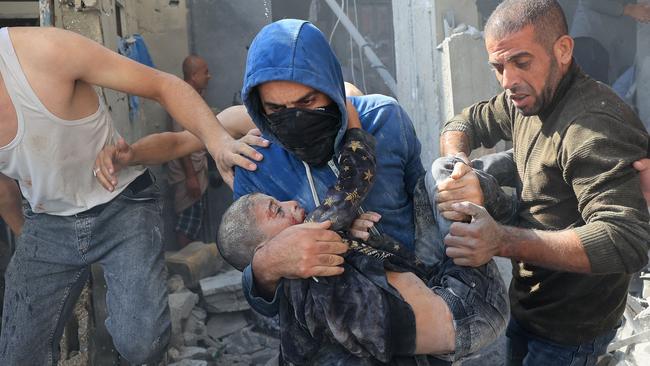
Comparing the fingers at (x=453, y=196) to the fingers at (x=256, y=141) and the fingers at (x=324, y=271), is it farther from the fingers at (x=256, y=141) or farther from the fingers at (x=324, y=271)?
the fingers at (x=256, y=141)

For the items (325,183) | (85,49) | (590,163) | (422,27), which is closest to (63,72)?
(85,49)

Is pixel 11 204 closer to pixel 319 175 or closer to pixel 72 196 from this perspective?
pixel 72 196

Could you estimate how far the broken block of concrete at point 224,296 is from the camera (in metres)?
6.12

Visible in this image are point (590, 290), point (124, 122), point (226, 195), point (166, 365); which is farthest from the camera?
point (226, 195)

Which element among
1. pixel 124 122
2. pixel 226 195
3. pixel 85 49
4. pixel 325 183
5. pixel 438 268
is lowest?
pixel 226 195

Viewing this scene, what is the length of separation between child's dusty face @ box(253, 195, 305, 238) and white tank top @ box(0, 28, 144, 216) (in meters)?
1.37

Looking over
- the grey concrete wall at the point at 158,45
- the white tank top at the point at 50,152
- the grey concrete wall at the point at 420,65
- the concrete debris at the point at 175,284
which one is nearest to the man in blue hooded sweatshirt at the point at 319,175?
the white tank top at the point at 50,152

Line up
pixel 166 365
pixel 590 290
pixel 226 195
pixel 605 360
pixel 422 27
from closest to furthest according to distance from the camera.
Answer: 1. pixel 590 290
2. pixel 605 360
3. pixel 166 365
4. pixel 422 27
5. pixel 226 195

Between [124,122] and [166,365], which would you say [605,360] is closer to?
[166,365]

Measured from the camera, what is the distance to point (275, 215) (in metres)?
2.48

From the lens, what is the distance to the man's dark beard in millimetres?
2645

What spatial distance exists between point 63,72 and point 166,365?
2496mm

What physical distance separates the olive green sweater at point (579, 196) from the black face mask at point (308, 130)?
0.86m

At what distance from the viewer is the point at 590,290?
2744mm
